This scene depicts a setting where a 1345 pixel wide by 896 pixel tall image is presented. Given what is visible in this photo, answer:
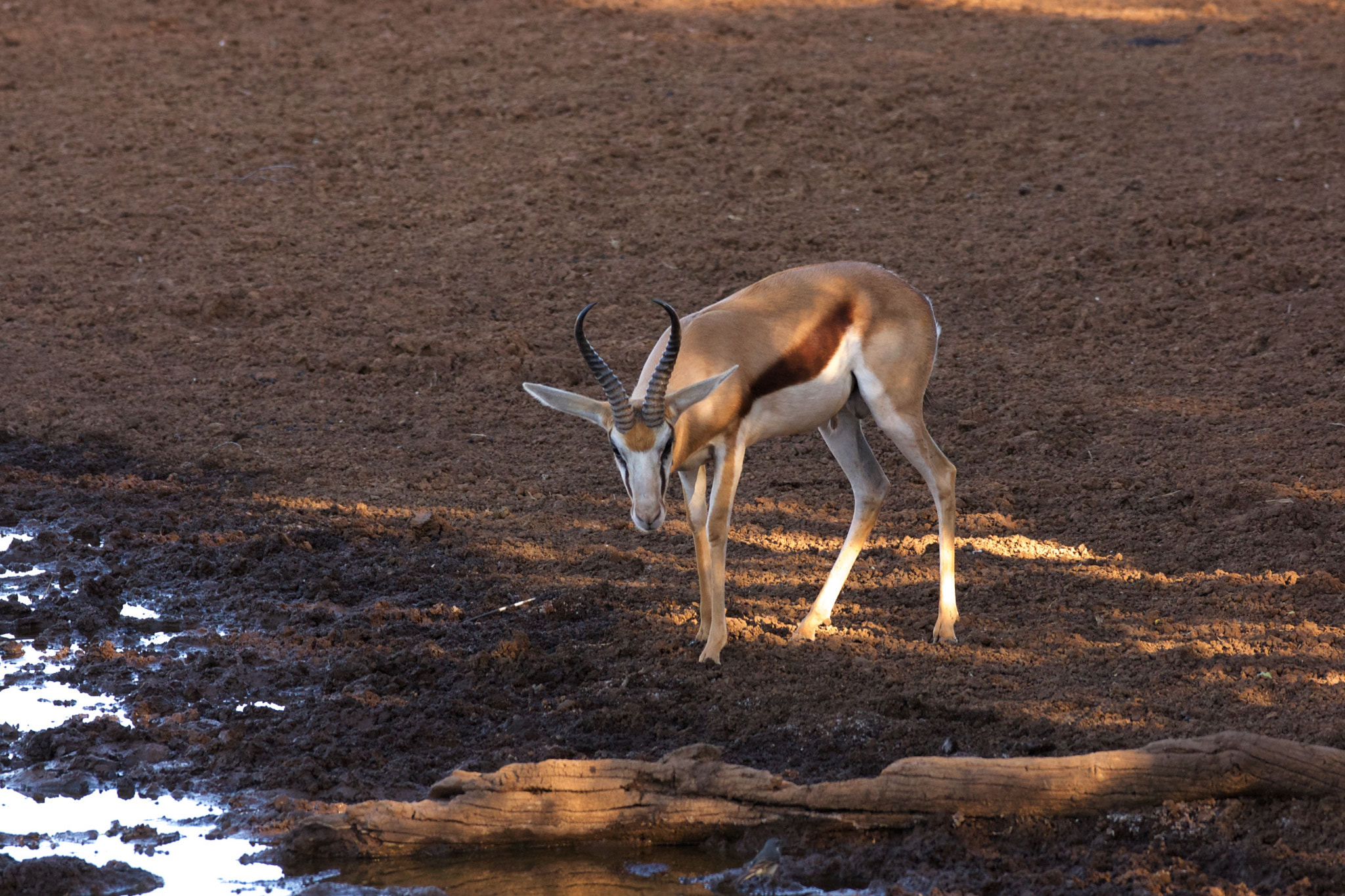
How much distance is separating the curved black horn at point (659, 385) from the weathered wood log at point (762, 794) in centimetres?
142

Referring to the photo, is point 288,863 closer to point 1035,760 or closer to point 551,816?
point 551,816

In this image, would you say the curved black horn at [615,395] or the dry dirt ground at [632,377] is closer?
the curved black horn at [615,395]

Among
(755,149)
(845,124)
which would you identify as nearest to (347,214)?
(755,149)

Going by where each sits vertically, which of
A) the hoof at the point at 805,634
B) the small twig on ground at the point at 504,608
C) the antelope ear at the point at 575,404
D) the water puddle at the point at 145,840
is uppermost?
the antelope ear at the point at 575,404

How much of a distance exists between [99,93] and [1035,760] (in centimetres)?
1376

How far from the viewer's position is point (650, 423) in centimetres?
565

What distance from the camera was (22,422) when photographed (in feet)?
31.2

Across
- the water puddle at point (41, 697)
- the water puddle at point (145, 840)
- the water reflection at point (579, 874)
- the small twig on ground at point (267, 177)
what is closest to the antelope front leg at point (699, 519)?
the water reflection at point (579, 874)

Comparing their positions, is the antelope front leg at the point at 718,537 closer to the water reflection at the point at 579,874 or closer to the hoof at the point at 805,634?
the hoof at the point at 805,634

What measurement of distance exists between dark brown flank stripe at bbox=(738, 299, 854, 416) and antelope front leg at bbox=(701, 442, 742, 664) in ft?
0.83

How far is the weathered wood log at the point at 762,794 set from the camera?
187 inches

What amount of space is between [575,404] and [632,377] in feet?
13.8

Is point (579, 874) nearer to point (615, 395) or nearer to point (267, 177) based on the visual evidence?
point (615, 395)

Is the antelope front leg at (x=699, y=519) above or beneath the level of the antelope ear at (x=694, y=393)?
beneath
